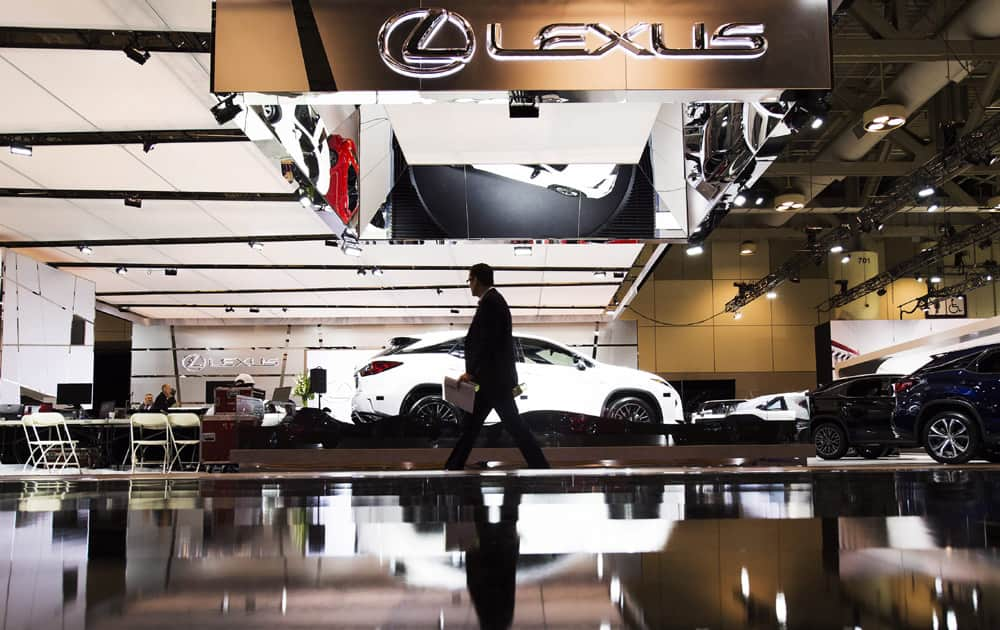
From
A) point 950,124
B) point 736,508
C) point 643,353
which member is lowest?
point 736,508

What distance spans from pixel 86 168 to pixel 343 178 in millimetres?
3753

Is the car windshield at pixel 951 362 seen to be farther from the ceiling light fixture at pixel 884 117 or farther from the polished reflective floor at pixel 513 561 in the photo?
the polished reflective floor at pixel 513 561

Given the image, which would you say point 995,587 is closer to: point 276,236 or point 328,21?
point 328,21

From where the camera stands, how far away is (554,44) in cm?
471

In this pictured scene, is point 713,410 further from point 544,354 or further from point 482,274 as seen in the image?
point 482,274

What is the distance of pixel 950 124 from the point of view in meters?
10.8

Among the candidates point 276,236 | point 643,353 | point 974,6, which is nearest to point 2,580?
point 974,6

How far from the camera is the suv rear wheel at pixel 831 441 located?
11297 mm

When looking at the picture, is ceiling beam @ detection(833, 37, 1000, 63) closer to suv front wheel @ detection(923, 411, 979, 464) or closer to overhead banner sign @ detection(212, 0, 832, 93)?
suv front wheel @ detection(923, 411, 979, 464)

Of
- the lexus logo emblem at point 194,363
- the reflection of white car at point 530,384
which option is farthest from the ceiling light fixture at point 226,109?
the lexus logo emblem at point 194,363

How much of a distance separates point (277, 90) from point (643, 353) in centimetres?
1927

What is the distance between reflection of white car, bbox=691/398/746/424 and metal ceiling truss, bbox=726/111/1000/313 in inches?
191

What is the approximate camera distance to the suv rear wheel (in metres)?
11.3

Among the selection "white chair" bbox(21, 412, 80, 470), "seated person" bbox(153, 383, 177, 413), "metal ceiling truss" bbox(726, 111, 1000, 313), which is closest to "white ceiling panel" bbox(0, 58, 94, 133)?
"white chair" bbox(21, 412, 80, 470)
